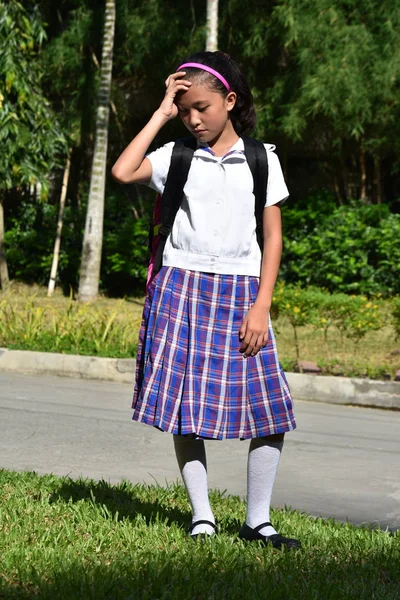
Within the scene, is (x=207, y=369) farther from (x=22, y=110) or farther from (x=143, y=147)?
(x=22, y=110)

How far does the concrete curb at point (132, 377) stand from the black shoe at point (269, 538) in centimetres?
547

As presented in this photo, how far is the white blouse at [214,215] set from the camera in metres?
4.46

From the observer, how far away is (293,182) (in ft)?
66.3

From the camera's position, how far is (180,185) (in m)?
4.50

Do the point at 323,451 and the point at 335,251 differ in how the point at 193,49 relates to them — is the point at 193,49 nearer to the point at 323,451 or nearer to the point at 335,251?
the point at 335,251

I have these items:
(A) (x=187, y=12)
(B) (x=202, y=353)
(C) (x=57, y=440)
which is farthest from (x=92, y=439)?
(A) (x=187, y=12)

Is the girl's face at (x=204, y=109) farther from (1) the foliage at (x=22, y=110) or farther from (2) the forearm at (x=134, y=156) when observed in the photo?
(1) the foliage at (x=22, y=110)

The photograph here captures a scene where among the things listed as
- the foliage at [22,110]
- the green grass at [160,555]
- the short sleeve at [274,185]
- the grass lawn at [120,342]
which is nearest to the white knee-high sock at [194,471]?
the green grass at [160,555]

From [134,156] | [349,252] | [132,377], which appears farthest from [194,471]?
[349,252]

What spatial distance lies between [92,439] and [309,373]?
3.52 m

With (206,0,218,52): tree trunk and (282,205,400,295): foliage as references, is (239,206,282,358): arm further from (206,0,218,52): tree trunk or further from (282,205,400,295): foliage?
(282,205,400,295): foliage

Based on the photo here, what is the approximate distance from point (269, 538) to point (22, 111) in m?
13.7

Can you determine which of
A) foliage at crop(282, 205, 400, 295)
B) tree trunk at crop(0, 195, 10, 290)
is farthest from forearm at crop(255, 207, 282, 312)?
tree trunk at crop(0, 195, 10, 290)

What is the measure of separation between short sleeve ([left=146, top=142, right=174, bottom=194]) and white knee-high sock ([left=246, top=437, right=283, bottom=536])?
1.14 m
